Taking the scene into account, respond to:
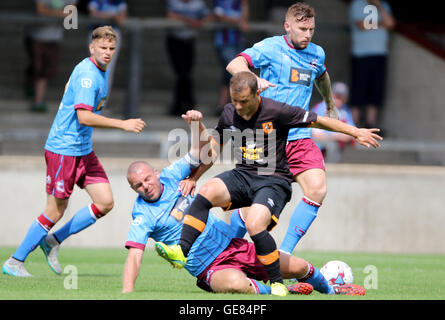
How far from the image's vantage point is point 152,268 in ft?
29.9

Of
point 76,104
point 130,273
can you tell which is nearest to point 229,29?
point 76,104

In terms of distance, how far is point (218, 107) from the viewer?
14.6 m

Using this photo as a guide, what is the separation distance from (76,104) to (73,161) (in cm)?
75

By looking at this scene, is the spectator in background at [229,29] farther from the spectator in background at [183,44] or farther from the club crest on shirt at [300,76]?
the club crest on shirt at [300,76]

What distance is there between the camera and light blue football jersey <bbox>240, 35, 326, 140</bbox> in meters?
7.62

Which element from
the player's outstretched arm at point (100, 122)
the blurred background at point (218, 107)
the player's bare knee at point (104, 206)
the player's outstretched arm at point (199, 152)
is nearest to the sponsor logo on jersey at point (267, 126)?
the player's outstretched arm at point (199, 152)

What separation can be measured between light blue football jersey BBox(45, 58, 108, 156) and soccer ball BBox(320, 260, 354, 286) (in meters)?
2.50

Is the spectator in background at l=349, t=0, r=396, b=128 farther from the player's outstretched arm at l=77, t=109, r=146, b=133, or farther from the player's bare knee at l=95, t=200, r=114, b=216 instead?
the player's outstretched arm at l=77, t=109, r=146, b=133

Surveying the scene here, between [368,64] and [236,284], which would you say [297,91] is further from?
[368,64]

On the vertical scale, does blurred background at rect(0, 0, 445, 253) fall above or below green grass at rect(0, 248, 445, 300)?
above

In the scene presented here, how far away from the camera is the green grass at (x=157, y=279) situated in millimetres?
6168

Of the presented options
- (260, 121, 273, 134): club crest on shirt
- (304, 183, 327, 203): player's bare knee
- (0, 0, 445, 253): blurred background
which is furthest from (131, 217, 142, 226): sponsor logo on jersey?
(0, 0, 445, 253): blurred background

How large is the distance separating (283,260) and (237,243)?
1.32ft

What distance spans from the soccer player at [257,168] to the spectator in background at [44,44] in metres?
7.57
